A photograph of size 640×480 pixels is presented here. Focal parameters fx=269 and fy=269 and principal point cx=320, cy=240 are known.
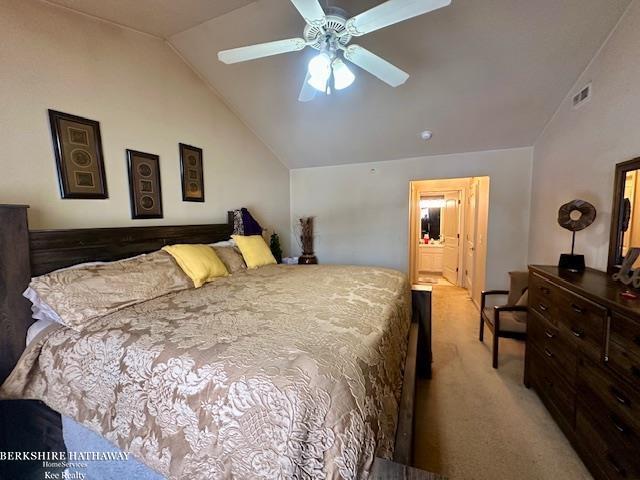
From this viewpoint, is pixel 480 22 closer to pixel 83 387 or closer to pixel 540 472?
pixel 540 472

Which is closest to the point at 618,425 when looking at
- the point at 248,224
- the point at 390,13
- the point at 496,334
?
the point at 496,334

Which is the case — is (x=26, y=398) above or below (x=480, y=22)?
below

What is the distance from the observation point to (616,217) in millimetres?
1791

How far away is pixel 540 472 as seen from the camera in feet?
4.83

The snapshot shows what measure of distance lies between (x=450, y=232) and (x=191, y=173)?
5292 mm

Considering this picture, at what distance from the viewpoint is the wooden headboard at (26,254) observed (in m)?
1.51

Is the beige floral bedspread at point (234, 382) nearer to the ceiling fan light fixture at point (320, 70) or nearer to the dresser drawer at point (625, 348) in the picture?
the dresser drawer at point (625, 348)

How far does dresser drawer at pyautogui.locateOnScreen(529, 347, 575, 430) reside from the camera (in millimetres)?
1597

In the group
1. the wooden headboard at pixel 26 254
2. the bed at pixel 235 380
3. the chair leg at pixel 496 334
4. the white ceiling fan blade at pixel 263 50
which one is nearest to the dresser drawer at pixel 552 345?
the chair leg at pixel 496 334

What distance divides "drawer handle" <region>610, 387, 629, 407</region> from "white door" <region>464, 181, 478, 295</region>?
3.31 metres

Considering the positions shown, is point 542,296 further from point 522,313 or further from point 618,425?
point 618,425

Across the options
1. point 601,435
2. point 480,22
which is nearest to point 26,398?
point 601,435

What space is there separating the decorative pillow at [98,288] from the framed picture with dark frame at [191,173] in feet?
3.56

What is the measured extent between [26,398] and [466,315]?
4343 millimetres
